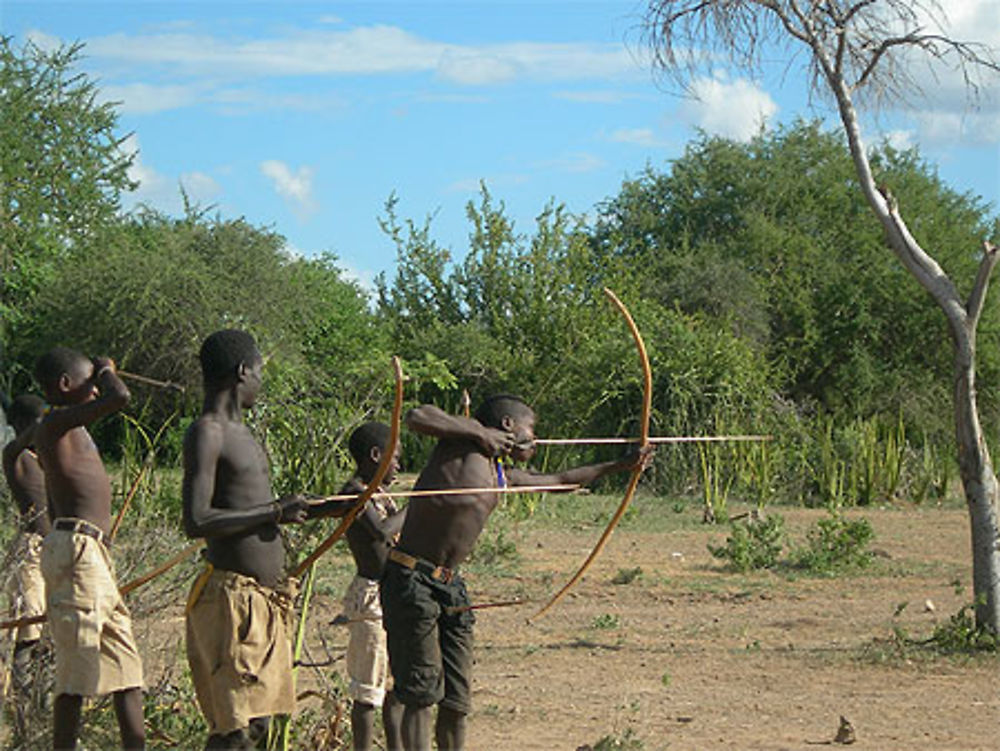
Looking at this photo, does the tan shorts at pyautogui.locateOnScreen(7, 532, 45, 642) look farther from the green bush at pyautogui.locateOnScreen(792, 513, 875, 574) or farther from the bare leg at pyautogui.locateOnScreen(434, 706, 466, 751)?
the green bush at pyautogui.locateOnScreen(792, 513, 875, 574)

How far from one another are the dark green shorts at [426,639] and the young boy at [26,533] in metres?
1.61

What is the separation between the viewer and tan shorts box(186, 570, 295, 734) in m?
4.56

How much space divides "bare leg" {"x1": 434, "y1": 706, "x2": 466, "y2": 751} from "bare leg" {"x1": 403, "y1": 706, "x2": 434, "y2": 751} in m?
0.15

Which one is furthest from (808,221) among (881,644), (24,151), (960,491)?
(881,644)

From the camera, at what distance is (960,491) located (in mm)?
20781

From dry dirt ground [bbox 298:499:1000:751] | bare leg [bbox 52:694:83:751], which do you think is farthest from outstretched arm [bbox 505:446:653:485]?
bare leg [bbox 52:694:83:751]

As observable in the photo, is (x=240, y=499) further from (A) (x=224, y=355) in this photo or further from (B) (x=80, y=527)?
(B) (x=80, y=527)

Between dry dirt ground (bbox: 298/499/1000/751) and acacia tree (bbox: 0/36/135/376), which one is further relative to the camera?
acacia tree (bbox: 0/36/135/376)

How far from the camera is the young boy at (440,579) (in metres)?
5.18

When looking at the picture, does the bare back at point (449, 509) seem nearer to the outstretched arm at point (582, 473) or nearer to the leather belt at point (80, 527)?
the outstretched arm at point (582, 473)

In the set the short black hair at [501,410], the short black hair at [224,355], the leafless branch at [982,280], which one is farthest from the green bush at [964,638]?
the short black hair at [224,355]

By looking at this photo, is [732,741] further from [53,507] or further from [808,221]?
[808,221]

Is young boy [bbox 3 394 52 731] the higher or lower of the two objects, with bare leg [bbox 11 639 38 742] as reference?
higher

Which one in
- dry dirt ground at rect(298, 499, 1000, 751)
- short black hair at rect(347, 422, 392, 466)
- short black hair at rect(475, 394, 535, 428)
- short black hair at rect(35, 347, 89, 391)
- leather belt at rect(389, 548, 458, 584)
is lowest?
dry dirt ground at rect(298, 499, 1000, 751)
